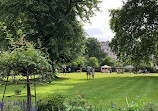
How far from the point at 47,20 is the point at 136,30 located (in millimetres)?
13765

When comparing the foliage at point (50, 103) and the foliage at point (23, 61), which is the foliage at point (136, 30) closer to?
the foliage at point (23, 61)

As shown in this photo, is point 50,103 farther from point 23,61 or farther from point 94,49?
point 94,49

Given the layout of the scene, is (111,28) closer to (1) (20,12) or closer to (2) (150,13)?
(2) (150,13)

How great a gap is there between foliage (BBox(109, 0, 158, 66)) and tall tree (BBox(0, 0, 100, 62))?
5.47m

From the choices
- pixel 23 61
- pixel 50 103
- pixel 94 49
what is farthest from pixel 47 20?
pixel 94 49

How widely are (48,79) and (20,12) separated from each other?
58.5 feet

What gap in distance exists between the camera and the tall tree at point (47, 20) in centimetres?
2144

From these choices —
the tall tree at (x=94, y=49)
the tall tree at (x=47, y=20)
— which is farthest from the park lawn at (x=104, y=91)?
the tall tree at (x=94, y=49)

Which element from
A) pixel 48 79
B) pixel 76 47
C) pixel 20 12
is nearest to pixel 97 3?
pixel 76 47

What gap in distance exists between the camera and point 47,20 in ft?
74.8

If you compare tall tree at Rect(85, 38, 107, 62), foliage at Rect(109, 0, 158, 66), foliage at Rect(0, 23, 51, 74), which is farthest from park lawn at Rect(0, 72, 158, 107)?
tall tree at Rect(85, 38, 107, 62)

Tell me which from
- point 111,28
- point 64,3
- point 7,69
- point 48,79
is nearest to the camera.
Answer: point 7,69

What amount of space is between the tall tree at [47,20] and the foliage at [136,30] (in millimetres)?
5467

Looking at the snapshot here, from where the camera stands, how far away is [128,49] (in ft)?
94.2
